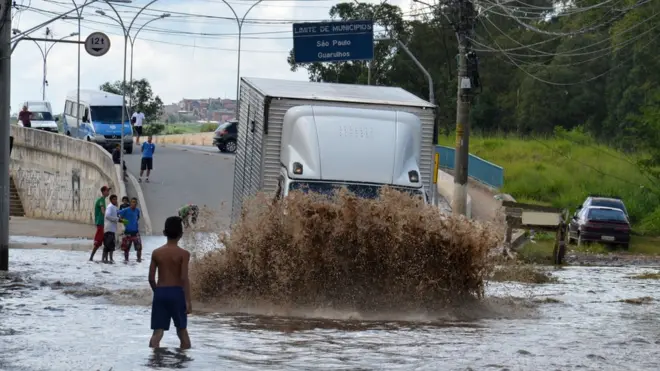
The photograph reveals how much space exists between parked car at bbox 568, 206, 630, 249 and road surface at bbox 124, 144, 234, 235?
1106 centimetres

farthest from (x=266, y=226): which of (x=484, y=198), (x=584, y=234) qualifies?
(x=484, y=198)

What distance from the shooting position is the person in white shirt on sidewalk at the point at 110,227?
2712cm

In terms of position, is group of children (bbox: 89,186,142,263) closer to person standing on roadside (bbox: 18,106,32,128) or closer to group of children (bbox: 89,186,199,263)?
group of children (bbox: 89,186,199,263)

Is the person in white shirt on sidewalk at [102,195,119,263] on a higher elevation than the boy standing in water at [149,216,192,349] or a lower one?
lower

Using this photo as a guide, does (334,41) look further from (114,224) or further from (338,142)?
(338,142)

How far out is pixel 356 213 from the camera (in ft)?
55.0

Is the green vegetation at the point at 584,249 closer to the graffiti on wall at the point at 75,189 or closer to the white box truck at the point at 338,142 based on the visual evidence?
the white box truck at the point at 338,142

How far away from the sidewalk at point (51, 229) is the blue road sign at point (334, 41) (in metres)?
9.55

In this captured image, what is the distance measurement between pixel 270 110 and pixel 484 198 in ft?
99.8

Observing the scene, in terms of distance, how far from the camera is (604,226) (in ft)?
124

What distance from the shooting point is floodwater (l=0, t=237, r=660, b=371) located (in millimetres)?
13039

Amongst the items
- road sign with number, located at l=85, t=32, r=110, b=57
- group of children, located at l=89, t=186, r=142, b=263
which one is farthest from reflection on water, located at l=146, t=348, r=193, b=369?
road sign with number, located at l=85, t=32, r=110, b=57

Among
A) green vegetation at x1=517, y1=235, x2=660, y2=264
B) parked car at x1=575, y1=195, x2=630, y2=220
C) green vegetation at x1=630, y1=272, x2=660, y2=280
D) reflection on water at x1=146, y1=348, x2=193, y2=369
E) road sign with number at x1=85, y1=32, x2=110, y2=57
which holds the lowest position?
green vegetation at x1=517, y1=235, x2=660, y2=264

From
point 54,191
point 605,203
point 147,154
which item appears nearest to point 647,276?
point 605,203
